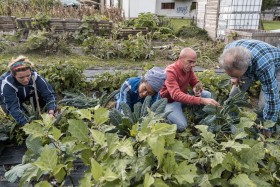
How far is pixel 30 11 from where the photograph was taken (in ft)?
36.8

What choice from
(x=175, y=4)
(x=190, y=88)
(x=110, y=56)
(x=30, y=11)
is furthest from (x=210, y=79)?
(x=175, y=4)

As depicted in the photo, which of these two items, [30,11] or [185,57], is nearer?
[185,57]

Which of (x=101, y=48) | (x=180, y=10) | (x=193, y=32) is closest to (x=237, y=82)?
(x=101, y=48)

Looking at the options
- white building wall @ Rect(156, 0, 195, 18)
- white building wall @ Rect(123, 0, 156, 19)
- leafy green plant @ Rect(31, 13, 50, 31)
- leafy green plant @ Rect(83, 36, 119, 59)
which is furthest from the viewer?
white building wall @ Rect(156, 0, 195, 18)

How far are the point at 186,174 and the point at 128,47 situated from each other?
249 inches

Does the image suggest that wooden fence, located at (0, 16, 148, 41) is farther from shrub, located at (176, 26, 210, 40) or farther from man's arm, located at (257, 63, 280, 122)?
man's arm, located at (257, 63, 280, 122)

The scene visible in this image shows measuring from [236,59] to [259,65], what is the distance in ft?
1.10

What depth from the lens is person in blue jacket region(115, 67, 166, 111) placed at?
2955 millimetres

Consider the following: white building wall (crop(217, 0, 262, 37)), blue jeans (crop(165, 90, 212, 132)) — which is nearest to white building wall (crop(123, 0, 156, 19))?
white building wall (crop(217, 0, 262, 37))

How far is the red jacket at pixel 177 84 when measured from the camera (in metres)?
2.94

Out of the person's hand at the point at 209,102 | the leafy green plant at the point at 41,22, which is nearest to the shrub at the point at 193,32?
the leafy green plant at the point at 41,22

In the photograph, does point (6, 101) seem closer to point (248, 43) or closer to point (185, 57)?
point (185, 57)

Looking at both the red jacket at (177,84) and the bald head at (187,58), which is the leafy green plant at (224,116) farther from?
the bald head at (187,58)

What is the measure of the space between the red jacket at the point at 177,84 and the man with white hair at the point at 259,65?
493 mm
